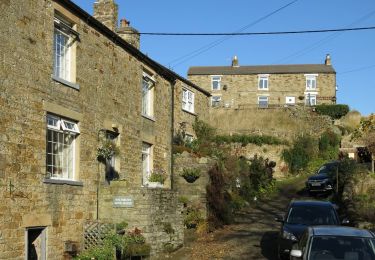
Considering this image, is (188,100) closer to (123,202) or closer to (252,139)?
(252,139)

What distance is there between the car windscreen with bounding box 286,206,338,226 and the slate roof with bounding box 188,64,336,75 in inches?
2027

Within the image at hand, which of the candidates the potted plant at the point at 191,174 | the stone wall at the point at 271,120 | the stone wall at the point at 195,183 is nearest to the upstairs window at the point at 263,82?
the stone wall at the point at 271,120

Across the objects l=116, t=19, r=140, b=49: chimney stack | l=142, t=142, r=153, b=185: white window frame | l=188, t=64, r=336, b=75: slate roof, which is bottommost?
l=142, t=142, r=153, b=185: white window frame

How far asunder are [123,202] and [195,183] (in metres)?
7.28

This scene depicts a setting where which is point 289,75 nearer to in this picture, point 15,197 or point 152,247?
point 152,247

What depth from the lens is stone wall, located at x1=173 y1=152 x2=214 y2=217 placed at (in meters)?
23.1

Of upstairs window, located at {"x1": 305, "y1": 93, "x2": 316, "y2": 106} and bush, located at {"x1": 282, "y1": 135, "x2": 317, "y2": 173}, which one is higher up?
upstairs window, located at {"x1": 305, "y1": 93, "x2": 316, "y2": 106}

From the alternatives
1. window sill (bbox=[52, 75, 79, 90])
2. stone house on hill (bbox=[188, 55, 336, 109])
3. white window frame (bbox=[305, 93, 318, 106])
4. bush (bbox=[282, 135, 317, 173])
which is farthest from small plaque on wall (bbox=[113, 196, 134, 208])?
white window frame (bbox=[305, 93, 318, 106])

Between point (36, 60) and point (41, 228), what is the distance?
4.22 meters

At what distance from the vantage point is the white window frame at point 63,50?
1491 centimetres

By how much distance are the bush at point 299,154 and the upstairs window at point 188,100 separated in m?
14.9

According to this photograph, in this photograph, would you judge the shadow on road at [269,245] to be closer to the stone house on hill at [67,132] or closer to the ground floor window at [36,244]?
the stone house on hill at [67,132]

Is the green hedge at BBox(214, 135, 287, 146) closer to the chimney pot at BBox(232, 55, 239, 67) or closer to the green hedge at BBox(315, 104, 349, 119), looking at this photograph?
the green hedge at BBox(315, 104, 349, 119)

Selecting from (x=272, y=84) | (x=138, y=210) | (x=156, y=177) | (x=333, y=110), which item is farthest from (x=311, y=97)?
(x=138, y=210)
